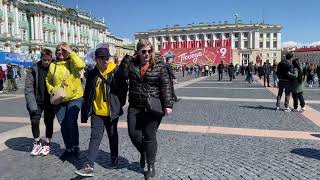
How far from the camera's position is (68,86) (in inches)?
221

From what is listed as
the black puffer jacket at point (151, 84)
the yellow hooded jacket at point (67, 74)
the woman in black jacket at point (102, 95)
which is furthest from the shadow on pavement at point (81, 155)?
the black puffer jacket at point (151, 84)

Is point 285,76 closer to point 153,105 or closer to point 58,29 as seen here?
point 153,105

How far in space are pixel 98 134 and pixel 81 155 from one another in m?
1.14

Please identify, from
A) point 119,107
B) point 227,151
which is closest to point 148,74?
point 119,107

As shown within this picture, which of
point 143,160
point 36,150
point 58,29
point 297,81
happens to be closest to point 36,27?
point 58,29

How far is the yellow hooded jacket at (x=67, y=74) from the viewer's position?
5559mm

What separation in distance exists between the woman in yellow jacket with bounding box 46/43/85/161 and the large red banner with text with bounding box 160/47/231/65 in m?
38.7

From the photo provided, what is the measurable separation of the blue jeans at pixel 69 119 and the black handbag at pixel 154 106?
4.86 feet

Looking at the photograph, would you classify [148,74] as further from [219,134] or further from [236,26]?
[236,26]

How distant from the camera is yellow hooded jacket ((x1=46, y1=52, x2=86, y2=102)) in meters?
5.56

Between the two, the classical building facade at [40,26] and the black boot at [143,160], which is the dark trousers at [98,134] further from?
the classical building facade at [40,26]

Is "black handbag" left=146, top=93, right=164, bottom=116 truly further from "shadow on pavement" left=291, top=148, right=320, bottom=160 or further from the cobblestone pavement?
"shadow on pavement" left=291, top=148, right=320, bottom=160

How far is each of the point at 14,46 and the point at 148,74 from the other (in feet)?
235

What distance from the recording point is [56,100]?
18.1ft
